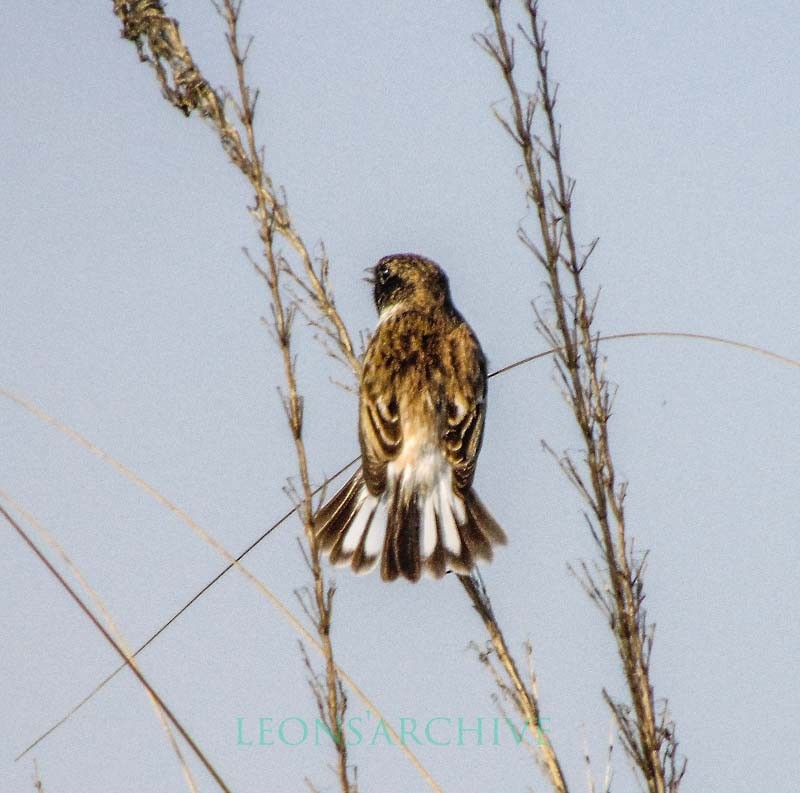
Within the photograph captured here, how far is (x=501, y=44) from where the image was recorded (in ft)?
10.6

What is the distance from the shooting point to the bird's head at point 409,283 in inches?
255

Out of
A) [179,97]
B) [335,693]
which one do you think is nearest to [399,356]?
[179,97]

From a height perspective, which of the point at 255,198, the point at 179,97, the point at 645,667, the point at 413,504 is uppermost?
the point at 179,97

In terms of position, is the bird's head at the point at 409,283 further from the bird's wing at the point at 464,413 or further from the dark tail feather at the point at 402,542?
the dark tail feather at the point at 402,542

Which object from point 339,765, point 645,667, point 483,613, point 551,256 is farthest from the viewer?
point 483,613

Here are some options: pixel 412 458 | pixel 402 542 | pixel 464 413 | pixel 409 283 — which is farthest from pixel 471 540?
pixel 409 283

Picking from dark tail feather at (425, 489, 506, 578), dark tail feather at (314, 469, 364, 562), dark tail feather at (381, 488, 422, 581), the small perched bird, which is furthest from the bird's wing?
dark tail feather at (314, 469, 364, 562)

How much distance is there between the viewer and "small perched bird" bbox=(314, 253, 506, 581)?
17.8 ft

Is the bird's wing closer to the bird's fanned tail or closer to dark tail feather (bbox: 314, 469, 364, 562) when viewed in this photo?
the bird's fanned tail

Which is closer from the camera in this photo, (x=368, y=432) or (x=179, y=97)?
(x=179, y=97)

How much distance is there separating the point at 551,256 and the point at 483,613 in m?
1.15

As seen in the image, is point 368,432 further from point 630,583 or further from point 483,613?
point 630,583

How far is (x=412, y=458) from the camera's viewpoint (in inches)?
225

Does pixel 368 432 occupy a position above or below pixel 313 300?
above
